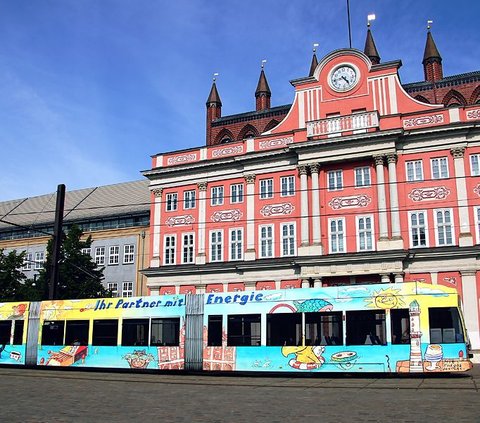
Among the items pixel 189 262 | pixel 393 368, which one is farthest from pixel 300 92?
pixel 393 368

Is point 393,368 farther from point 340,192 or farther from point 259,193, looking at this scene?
point 259,193

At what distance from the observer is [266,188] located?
126 ft

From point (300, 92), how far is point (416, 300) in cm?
2156

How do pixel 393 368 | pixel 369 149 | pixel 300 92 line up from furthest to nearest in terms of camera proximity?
pixel 300 92, pixel 369 149, pixel 393 368

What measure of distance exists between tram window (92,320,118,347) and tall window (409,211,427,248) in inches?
708

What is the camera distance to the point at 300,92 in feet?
126

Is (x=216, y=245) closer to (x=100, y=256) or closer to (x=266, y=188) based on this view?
(x=266, y=188)

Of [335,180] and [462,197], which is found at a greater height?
[335,180]

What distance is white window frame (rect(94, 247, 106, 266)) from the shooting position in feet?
166

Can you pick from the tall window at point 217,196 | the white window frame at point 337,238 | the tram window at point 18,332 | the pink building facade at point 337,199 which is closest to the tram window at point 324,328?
the pink building facade at point 337,199

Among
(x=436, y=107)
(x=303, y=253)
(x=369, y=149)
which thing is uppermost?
(x=436, y=107)

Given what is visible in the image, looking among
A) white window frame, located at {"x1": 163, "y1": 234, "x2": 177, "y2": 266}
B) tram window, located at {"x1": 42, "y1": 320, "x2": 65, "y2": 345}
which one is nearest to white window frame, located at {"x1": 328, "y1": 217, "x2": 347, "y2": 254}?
white window frame, located at {"x1": 163, "y1": 234, "x2": 177, "y2": 266}

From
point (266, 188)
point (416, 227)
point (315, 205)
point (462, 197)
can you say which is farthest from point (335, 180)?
point (462, 197)

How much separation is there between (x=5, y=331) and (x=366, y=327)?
1756 centimetres
